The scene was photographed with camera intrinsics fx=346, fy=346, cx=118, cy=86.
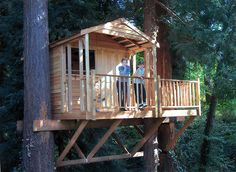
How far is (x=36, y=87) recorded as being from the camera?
9359 mm

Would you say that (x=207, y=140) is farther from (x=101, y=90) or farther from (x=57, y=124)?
(x=57, y=124)

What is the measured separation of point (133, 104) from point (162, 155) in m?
3.84

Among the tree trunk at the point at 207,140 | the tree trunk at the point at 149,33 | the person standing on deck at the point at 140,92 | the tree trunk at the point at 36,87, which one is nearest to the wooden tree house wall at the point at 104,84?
the person standing on deck at the point at 140,92

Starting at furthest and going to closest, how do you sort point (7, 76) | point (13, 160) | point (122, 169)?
point (122, 169) < point (7, 76) < point (13, 160)

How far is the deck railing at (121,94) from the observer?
28.0 ft

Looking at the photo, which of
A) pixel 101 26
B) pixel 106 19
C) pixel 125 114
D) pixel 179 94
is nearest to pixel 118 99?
pixel 125 114

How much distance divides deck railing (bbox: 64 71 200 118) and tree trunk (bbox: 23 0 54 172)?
0.69m

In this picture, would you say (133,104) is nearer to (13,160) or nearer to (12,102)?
(12,102)

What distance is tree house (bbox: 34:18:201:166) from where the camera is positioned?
867 centimetres

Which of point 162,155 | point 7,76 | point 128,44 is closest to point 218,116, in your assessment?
point 162,155

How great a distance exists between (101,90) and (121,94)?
0.61m

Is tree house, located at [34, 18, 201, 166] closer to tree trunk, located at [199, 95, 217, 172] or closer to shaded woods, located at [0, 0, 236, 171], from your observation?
shaded woods, located at [0, 0, 236, 171]

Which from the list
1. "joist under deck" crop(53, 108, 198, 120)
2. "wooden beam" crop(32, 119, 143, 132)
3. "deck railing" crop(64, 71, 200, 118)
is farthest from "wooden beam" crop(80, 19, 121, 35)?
"wooden beam" crop(32, 119, 143, 132)

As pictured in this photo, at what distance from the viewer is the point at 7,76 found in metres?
12.5
